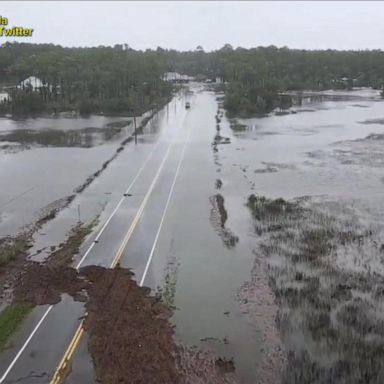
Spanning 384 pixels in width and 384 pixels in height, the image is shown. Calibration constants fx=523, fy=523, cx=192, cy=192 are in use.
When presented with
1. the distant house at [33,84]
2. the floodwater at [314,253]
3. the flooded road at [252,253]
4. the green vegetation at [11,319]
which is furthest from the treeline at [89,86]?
the green vegetation at [11,319]

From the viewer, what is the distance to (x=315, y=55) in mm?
169375

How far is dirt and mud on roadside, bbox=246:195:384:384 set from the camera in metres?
15.9

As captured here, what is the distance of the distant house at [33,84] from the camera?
99.8 m

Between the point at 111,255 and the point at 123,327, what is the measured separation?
22.3 ft

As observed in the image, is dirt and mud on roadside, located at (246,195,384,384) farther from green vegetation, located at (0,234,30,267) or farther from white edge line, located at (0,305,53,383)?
green vegetation, located at (0,234,30,267)

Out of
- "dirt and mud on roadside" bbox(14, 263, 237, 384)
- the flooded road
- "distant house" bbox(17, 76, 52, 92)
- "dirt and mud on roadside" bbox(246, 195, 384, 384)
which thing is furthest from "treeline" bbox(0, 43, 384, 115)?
"dirt and mud on roadside" bbox(14, 263, 237, 384)

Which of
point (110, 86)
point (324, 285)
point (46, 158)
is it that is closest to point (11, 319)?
point (324, 285)

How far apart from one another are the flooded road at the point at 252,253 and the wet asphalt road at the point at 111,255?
59 millimetres

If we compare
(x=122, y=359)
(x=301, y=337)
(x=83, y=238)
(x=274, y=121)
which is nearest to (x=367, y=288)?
(x=301, y=337)

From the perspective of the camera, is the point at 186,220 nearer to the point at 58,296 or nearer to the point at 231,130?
the point at 58,296

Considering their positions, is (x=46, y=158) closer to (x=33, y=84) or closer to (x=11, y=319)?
(x=11, y=319)

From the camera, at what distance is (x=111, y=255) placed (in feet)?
77.1

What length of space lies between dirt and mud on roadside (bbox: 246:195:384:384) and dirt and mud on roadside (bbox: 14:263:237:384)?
2.84 metres

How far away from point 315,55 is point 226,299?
162 metres
